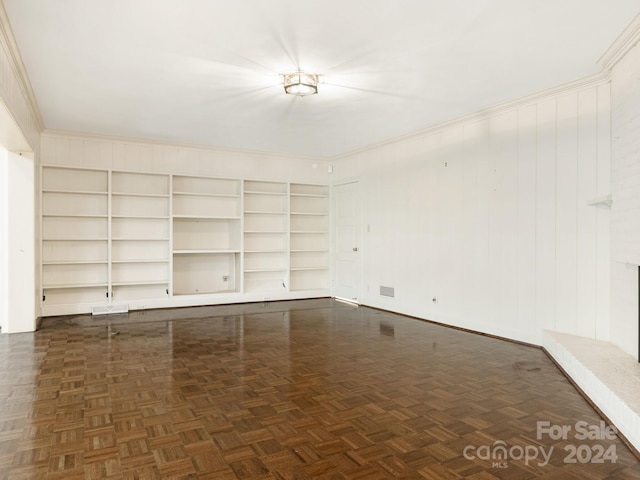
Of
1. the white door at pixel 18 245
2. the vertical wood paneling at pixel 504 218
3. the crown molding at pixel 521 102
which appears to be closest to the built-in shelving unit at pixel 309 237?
the crown molding at pixel 521 102

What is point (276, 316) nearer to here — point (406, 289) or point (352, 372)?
point (406, 289)

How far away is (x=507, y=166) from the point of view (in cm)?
469

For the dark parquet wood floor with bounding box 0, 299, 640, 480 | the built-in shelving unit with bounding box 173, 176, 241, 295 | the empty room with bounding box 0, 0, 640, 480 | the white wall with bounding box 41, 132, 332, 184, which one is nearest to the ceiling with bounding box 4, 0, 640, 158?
the empty room with bounding box 0, 0, 640, 480

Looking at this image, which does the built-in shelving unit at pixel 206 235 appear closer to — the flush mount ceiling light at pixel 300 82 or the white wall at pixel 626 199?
the flush mount ceiling light at pixel 300 82

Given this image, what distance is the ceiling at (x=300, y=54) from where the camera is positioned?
2.81 metres

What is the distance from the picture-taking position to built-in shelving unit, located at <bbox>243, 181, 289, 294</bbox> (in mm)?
7605

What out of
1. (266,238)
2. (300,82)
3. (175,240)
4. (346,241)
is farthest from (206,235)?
(300,82)

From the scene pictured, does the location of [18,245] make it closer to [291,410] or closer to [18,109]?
[18,109]

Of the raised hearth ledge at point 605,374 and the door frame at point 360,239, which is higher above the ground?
the door frame at point 360,239

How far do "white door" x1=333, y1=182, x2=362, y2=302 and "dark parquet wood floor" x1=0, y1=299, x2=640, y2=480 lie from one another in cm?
262

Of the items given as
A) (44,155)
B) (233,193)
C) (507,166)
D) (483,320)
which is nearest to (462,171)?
(507,166)

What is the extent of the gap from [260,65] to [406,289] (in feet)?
12.3

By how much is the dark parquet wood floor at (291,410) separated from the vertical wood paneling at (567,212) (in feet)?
1.66

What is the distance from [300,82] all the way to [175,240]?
4.13 m
